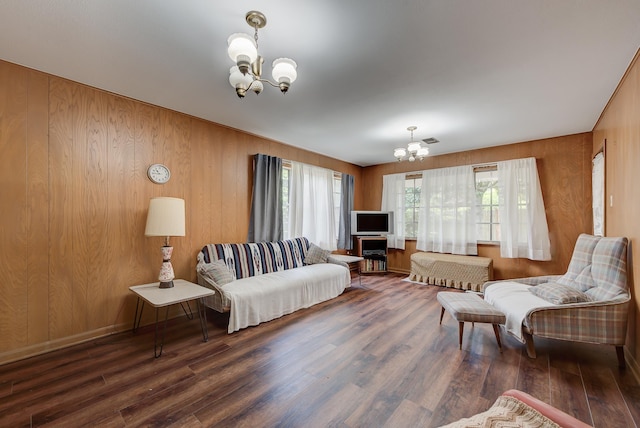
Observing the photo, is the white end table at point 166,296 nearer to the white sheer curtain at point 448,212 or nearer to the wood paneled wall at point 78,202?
the wood paneled wall at point 78,202

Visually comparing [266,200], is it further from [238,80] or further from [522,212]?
Result: [522,212]

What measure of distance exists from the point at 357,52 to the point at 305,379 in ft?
8.43

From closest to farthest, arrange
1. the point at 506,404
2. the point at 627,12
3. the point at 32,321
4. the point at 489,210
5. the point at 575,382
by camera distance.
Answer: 1. the point at 506,404
2. the point at 627,12
3. the point at 575,382
4. the point at 32,321
5. the point at 489,210

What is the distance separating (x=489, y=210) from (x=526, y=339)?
117 inches

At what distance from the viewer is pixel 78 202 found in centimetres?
261

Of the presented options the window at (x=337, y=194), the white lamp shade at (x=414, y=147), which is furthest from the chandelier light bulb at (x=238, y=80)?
the window at (x=337, y=194)

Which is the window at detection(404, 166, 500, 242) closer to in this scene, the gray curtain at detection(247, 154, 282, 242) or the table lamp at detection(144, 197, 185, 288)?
the gray curtain at detection(247, 154, 282, 242)

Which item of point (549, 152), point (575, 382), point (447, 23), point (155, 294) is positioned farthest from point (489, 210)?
point (155, 294)

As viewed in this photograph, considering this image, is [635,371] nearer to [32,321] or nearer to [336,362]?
[336,362]

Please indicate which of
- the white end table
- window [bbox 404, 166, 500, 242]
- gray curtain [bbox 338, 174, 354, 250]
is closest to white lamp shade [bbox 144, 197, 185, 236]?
the white end table

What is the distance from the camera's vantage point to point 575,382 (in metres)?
2.02

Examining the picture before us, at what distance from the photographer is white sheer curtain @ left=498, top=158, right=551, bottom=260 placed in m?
4.23

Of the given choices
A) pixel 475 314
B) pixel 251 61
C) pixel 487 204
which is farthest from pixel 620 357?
pixel 251 61

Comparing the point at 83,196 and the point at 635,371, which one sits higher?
the point at 83,196
